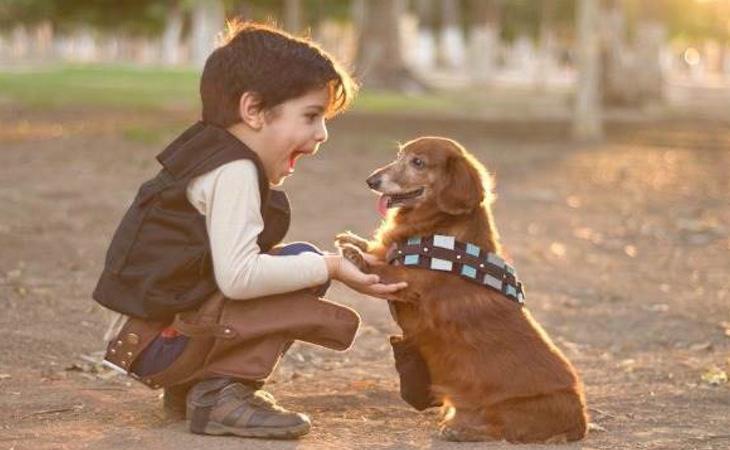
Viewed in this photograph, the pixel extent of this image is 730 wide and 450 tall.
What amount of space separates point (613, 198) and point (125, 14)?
4927 centimetres

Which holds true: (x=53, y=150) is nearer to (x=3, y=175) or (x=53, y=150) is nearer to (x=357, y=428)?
(x=3, y=175)

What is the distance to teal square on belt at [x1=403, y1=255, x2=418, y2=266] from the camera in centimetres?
530

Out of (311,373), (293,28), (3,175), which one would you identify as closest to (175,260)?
(311,373)

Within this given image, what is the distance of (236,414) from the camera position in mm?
5250

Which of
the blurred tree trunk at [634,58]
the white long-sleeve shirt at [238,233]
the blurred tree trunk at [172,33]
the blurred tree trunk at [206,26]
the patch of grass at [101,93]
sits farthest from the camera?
the blurred tree trunk at [172,33]

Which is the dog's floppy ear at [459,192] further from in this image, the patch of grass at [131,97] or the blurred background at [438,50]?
the patch of grass at [131,97]

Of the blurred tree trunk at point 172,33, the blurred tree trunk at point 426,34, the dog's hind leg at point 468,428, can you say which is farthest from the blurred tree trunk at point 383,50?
the blurred tree trunk at point 426,34

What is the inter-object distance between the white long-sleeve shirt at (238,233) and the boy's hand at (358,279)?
0.41ft

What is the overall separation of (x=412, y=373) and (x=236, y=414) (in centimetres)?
68

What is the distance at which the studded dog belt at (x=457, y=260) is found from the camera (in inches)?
208

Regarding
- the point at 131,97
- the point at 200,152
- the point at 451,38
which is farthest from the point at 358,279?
the point at 451,38

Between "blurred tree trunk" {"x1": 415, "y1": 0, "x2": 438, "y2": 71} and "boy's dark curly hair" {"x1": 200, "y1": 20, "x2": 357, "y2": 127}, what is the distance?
71.9 meters

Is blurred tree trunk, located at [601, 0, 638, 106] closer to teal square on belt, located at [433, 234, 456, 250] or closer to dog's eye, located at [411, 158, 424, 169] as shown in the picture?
dog's eye, located at [411, 158, 424, 169]

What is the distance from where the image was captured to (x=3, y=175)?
48.4ft
